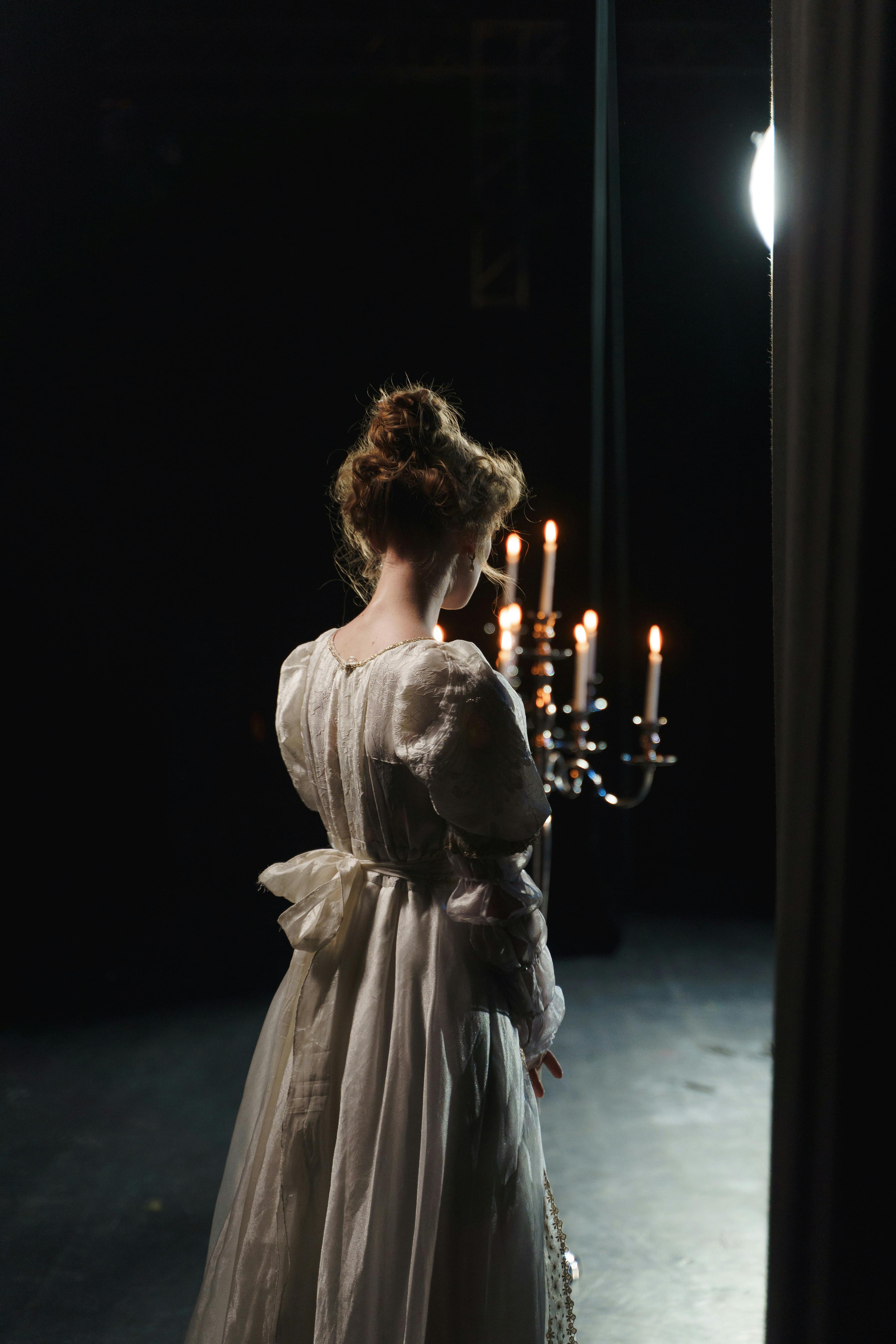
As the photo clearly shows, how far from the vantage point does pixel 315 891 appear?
1.33 metres

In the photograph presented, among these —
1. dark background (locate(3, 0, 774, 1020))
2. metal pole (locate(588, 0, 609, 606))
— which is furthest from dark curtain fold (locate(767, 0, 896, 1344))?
dark background (locate(3, 0, 774, 1020))

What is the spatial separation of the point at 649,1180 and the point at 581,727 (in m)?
1.20

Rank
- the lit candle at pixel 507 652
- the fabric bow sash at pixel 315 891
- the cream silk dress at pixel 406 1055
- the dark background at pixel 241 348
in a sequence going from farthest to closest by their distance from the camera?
the dark background at pixel 241 348 < the lit candle at pixel 507 652 < the fabric bow sash at pixel 315 891 < the cream silk dress at pixel 406 1055

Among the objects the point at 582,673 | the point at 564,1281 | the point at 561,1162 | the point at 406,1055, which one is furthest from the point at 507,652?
the point at 561,1162

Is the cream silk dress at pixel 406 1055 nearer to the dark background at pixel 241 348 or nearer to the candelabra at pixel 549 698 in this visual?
the candelabra at pixel 549 698

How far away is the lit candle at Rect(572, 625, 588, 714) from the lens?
1903mm

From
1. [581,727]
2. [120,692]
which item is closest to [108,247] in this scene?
[120,692]

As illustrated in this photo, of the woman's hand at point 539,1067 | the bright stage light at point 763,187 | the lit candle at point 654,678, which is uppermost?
the bright stage light at point 763,187

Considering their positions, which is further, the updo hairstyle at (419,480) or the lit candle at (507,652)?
the lit candle at (507,652)

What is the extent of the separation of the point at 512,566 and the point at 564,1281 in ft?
3.92

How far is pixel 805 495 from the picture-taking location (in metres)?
0.85

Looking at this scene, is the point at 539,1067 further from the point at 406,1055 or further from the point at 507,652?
the point at 507,652

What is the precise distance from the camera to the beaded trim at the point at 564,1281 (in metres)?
1.36

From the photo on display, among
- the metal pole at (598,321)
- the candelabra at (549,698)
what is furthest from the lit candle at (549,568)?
the metal pole at (598,321)
